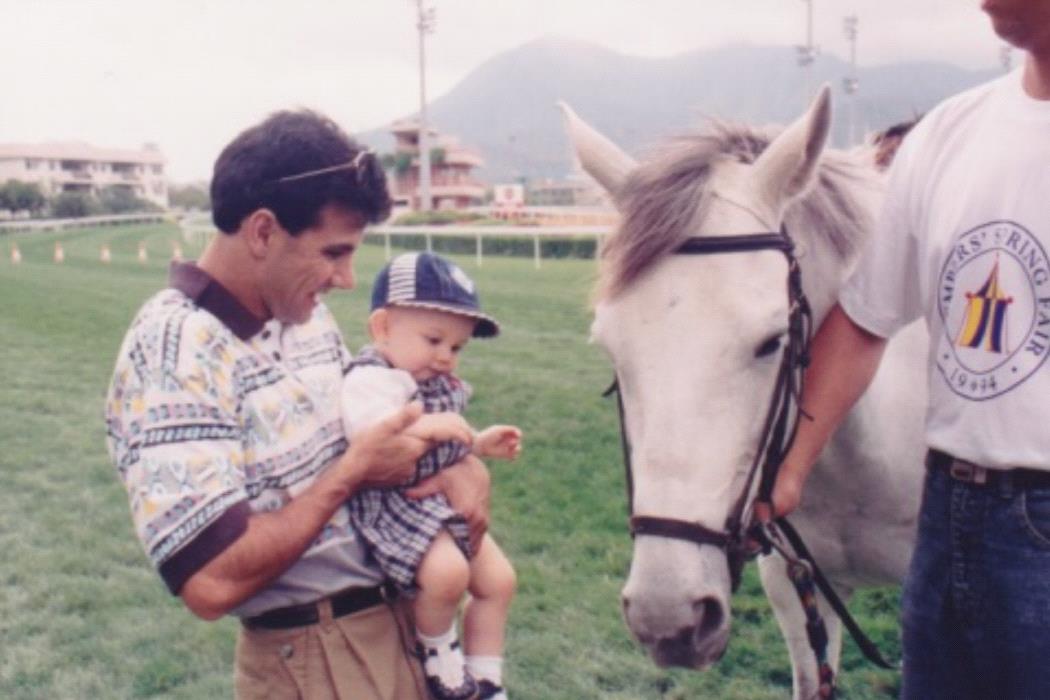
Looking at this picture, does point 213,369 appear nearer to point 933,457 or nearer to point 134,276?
point 933,457

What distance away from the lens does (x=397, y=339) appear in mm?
2410

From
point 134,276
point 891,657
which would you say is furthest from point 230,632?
point 134,276

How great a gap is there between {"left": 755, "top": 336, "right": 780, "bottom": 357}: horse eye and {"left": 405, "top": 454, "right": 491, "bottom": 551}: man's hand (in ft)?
2.21

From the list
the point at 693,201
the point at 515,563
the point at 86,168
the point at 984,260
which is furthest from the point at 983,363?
the point at 86,168

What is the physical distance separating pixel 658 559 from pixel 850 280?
0.85m

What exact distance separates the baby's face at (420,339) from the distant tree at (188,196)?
105624 mm

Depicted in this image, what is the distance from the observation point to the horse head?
2221mm

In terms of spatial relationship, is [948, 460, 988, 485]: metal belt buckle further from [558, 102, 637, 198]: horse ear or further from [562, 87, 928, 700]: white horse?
[558, 102, 637, 198]: horse ear

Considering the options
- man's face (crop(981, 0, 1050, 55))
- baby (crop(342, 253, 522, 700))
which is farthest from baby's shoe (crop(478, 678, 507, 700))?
man's face (crop(981, 0, 1050, 55))

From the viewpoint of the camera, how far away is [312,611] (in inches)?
86.8

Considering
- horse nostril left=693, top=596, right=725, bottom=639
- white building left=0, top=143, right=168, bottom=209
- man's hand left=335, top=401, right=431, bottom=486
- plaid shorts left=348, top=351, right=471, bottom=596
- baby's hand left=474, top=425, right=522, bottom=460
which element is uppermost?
white building left=0, top=143, right=168, bottom=209

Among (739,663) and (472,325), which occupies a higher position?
(472,325)

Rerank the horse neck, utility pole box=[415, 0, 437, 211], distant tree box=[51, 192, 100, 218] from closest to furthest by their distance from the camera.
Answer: the horse neck → utility pole box=[415, 0, 437, 211] → distant tree box=[51, 192, 100, 218]

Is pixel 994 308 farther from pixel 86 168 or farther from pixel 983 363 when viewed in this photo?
pixel 86 168
